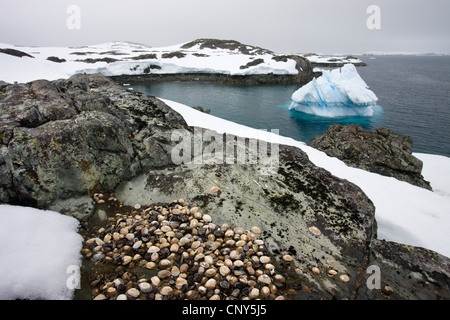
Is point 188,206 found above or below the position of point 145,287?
above

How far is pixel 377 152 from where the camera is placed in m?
12.3

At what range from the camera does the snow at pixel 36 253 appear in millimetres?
2588

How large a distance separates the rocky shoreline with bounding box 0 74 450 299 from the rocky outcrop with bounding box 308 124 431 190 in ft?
28.0

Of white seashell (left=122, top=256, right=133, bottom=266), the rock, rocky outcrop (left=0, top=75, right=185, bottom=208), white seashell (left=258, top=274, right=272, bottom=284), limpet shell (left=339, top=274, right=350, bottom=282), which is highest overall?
rocky outcrop (left=0, top=75, right=185, bottom=208)

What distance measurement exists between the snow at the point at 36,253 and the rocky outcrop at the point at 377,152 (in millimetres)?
12797

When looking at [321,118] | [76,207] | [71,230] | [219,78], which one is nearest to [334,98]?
[321,118]

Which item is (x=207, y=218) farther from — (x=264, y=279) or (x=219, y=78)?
(x=219, y=78)

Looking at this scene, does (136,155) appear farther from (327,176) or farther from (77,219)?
(327,176)

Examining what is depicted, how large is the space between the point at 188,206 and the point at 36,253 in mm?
2293

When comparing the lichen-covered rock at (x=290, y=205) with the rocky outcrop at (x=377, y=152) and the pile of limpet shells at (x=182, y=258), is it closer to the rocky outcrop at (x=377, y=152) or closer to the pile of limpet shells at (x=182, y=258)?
the pile of limpet shells at (x=182, y=258)

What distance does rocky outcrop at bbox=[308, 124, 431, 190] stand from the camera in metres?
11.6

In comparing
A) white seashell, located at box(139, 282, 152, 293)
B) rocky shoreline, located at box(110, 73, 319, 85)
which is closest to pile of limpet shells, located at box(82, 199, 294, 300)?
white seashell, located at box(139, 282, 152, 293)

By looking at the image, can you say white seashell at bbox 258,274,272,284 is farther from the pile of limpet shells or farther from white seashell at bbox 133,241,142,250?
white seashell at bbox 133,241,142,250

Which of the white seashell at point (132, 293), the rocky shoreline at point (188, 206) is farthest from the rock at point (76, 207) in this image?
the white seashell at point (132, 293)
